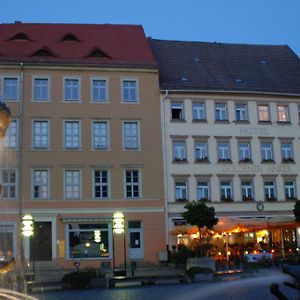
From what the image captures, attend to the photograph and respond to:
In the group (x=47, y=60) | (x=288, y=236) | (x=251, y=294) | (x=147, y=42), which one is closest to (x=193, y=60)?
(x=147, y=42)

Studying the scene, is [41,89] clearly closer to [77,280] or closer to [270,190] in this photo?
[270,190]

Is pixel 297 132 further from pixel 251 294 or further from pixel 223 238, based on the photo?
pixel 251 294

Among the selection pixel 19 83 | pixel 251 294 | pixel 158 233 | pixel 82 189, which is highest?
pixel 19 83

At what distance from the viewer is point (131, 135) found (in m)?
39.6

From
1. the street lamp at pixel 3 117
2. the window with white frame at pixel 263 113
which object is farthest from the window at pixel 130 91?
the street lamp at pixel 3 117

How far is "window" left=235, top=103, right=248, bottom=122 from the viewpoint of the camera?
4175 centimetres

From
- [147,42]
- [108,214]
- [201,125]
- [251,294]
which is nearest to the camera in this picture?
[251,294]

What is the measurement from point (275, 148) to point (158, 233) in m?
10.3

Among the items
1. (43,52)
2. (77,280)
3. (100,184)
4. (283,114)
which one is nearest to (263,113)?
(283,114)

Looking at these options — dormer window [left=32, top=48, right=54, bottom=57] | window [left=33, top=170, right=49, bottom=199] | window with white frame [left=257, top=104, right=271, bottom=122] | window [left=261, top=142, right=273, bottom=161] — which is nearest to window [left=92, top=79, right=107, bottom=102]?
dormer window [left=32, top=48, right=54, bottom=57]

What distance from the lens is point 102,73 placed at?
39.9 metres

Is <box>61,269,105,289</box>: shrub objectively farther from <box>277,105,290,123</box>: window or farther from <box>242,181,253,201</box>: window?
<box>277,105,290,123</box>: window

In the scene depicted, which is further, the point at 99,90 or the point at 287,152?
the point at 287,152

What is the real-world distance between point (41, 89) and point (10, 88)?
1941mm
